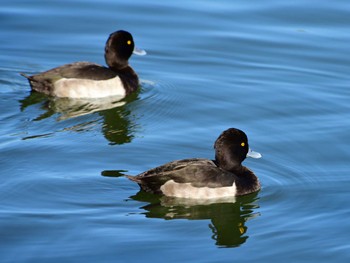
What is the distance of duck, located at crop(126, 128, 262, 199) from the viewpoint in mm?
12266

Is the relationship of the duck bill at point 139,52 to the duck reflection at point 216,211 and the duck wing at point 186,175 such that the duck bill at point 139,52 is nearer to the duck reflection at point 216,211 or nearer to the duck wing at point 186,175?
the duck wing at point 186,175

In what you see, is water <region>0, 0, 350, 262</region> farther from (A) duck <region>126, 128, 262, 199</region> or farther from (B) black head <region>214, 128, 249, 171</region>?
(B) black head <region>214, 128, 249, 171</region>

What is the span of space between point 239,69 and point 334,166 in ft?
15.2

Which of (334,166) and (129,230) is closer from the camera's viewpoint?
(129,230)

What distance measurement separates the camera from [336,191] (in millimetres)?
12391

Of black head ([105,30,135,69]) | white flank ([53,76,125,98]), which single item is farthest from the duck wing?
black head ([105,30,135,69])

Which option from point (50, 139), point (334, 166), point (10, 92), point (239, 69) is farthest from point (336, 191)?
point (10, 92)

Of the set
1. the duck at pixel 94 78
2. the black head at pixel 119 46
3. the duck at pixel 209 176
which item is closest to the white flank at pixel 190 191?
the duck at pixel 209 176

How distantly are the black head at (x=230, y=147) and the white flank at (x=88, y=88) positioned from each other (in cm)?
455

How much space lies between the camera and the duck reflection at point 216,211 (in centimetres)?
1145

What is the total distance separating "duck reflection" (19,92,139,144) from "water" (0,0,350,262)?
0.04 m

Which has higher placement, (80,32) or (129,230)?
(80,32)

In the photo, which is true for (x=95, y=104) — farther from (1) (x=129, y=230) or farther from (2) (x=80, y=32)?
(1) (x=129, y=230)

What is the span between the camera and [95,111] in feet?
52.3
